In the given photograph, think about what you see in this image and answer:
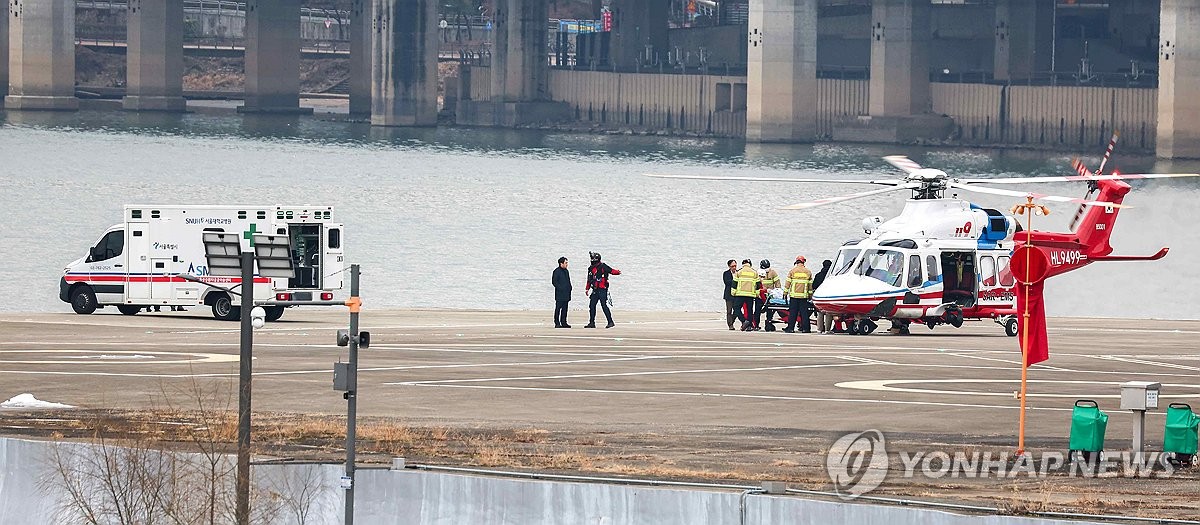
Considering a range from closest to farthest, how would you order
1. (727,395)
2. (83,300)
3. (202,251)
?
(727,395) < (202,251) < (83,300)

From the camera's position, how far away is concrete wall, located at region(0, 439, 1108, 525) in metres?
17.2

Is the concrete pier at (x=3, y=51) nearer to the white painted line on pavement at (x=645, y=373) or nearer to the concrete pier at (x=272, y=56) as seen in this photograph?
the concrete pier at (x=272, y=56)

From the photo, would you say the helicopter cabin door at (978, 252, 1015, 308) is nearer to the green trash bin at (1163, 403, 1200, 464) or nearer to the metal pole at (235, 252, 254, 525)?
the green trash bin at (1163, 403, 1200, 464)

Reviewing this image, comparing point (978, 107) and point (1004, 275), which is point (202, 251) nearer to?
point (1004, 275)

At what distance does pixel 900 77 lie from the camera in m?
142

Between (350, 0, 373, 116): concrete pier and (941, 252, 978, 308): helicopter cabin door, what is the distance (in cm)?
14400

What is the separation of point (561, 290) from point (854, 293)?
6.26 meters

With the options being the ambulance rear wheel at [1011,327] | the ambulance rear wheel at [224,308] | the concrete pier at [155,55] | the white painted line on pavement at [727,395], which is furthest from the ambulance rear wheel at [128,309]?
the concrete pier at [155,55]

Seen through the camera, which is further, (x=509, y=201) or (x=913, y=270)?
(x=509, y=201)

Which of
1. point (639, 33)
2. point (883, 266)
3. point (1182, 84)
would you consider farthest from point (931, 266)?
point (639, 33)

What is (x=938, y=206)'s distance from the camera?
39.6 m

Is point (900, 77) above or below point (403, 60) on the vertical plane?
below

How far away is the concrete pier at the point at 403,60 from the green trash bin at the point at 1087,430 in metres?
137

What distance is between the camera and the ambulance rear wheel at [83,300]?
1704 inches
